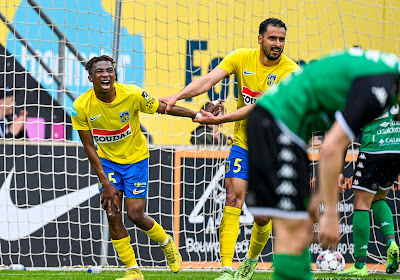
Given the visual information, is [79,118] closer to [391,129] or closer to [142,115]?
[391,129]

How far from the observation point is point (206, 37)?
9719 mm

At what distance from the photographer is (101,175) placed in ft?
20.2

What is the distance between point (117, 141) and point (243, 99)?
134cm

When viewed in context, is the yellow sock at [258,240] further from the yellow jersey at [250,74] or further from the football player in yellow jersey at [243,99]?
the yellow jersey at [250,74]

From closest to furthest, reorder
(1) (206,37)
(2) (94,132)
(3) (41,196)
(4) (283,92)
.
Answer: (4) (283,92) < (2) (94,132) < (3) (41,196) < (1) (206,37)

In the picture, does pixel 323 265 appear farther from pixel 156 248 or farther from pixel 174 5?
Result: pixel 174 5

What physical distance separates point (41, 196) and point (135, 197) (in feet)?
7.60

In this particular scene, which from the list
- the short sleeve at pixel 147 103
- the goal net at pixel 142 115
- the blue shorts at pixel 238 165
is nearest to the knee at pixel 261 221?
the blue shorts at pixel 238 165

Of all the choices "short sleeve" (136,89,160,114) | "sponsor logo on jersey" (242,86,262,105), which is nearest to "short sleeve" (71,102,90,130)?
"short sleeve" (136,89,160,114)

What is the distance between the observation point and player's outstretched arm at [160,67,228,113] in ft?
19.4

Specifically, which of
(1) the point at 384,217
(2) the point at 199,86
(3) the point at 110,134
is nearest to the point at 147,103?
(3) the point at 110,134

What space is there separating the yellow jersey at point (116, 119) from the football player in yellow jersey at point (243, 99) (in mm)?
345

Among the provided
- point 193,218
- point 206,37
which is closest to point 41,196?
point 193,218

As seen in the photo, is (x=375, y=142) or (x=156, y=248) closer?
(x=375, y=142)
